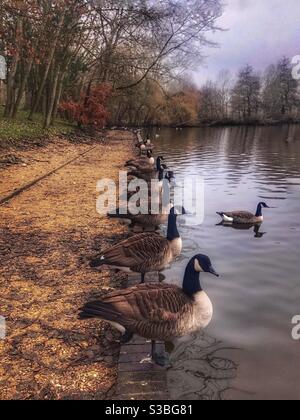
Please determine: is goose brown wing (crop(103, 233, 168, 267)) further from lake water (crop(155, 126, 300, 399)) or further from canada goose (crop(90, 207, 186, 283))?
lake water (crop(155, 126, 300, 399))

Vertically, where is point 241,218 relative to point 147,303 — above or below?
below

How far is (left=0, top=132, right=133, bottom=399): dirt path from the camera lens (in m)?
4.54

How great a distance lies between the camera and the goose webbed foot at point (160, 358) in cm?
471

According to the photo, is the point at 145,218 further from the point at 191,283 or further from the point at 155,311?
the point at 155,311

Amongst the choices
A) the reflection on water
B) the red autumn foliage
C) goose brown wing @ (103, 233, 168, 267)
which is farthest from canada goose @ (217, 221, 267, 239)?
the red autumn foliage

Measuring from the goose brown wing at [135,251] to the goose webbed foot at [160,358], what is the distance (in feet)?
5.78

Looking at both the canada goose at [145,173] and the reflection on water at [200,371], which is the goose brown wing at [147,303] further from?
the canada goose at [145,173]

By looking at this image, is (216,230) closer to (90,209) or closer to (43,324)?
(90,209)

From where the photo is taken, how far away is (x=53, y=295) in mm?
6469

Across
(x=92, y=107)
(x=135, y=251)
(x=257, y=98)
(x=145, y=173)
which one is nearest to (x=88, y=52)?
(x=92, y=107)

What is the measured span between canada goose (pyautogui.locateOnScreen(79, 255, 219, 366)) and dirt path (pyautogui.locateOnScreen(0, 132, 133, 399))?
0.61 metres

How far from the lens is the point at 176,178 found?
69.1 ft

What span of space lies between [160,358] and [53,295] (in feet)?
8.05
